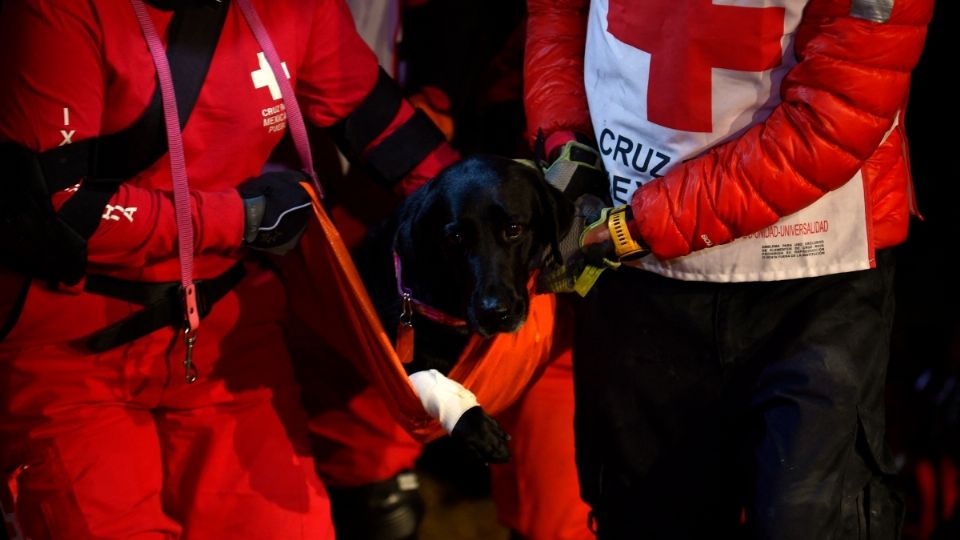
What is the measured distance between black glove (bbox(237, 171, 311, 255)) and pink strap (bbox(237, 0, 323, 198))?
0.08 meters

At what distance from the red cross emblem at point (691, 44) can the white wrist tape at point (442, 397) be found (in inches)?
26.4

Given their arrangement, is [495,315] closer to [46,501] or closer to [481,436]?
[481,436]

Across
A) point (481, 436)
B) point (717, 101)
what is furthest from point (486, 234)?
point (717, 101)

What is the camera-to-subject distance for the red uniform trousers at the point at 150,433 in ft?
6.44

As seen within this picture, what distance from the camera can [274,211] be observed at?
207 centimetres

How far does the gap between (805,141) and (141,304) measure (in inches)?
53.4

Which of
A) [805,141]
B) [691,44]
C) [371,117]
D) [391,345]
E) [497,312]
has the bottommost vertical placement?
[391,345]

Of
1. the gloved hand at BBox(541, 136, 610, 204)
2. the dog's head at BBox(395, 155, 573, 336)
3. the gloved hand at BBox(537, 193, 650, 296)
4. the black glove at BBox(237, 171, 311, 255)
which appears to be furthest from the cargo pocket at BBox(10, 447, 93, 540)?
the gloved hand at BBox(541, 136, 610, 204)

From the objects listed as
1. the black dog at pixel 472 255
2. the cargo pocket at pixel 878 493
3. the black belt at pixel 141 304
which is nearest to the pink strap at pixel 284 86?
the black dog at pixel 472 255

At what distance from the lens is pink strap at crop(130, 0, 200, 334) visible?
1896mm

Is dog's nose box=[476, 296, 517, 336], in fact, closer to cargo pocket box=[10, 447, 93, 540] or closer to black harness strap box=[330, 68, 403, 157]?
black harness strap box=[330, 68, 403, 157]

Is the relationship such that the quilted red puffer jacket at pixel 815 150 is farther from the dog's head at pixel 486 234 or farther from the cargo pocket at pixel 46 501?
the cargo pocket at pixel 46 501

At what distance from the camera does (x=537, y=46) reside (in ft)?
7.38

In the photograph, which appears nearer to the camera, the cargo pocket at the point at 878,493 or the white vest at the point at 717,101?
the white vest at the point at 717,101
